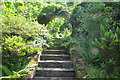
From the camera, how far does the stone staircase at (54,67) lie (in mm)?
3612

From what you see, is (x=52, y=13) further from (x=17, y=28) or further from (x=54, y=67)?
(x=54, y=67)

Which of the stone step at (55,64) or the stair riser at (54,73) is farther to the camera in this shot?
the stone step at (55,64)

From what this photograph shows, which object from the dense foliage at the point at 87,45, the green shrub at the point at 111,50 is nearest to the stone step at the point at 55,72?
the dense foliage at the point at 87,45

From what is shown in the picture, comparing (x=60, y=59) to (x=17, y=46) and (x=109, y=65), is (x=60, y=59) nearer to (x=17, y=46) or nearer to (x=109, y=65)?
(x=17, y=46)

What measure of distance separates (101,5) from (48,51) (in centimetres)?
279

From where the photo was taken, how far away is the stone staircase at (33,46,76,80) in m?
3.61

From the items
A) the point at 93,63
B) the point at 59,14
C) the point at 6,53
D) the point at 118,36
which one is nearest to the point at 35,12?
the point at 59,14

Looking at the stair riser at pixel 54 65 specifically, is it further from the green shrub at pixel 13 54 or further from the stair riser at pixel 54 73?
the green shrub at pixel 13 54

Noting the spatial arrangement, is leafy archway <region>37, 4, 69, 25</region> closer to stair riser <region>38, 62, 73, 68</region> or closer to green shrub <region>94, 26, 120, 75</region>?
stair riser <region>38, 62, 73, 68</region>

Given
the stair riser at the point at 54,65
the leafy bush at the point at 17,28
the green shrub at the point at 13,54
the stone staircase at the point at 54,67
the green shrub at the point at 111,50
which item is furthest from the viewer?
the stair riser at the point at 54,65

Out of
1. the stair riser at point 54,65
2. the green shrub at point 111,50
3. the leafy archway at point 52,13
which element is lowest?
the stair riser at point 54,65

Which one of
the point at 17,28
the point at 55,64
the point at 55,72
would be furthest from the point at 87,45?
the point at 17,28

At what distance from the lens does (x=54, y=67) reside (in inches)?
161

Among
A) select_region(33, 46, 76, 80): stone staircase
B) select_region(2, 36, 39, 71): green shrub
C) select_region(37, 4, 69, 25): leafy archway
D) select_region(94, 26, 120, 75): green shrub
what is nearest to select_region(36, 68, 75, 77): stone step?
select_region(33, 46, 76, 80): stone staircase
